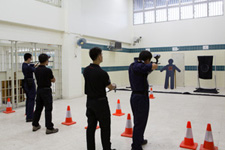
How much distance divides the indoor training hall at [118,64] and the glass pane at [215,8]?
0.04 meters

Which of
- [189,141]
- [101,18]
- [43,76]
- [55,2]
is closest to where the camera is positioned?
[189,141]

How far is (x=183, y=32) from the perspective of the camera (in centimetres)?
1005

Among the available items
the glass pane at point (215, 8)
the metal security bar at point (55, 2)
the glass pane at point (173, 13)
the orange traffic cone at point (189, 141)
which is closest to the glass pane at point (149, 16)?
the glass pane at point (173, 13)

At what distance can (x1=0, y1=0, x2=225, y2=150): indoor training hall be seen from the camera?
3334 millimetres

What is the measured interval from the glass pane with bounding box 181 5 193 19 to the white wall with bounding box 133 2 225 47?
0.84 ft

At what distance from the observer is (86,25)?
26.2ft

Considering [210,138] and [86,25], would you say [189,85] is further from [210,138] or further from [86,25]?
[210,138]

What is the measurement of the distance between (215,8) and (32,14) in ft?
27.0

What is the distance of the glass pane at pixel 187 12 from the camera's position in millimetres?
9927

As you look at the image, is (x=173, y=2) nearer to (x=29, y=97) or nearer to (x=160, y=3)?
(x=160, y=3)

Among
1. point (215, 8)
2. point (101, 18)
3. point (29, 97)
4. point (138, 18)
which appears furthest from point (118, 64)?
point (29, 97)

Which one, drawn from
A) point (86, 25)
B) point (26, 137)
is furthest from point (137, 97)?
point (86, 25)

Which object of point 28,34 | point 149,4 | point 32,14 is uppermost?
point 149,4

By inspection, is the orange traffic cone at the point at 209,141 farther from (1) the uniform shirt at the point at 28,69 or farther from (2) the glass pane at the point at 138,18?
(2) the glass pane at the point at 138,18
